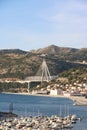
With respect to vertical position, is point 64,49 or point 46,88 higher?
point 64,49

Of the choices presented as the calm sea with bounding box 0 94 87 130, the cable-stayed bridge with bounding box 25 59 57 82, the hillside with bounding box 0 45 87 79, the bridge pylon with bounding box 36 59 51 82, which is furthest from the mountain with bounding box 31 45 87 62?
the calm sea with bounding box 0 94 87 130

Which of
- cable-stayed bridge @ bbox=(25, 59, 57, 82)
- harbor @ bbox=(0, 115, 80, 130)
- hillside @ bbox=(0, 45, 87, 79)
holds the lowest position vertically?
harbor @ bbox=(0, 115, 80, 130)

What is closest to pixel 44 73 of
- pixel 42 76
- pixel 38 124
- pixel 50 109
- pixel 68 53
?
pixel 42 76

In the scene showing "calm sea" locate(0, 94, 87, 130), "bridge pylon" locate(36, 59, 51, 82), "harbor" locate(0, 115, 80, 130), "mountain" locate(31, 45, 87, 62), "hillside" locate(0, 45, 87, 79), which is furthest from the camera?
"mountain" locate(31, 45, 87, 62)

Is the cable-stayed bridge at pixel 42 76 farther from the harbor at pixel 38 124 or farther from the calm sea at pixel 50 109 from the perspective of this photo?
the harbor at pixel 38 124

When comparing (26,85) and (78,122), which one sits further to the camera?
(26,85)

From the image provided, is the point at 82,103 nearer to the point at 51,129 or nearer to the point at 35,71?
the point at 51,129

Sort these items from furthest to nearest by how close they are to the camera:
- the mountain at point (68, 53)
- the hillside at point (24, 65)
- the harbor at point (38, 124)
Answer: the mountain at point (68, 53), the hillside at point (24, 65), the harbor at point (38, 124)

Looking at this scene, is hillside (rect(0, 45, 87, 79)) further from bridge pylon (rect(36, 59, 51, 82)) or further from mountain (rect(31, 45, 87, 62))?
mountain (rect(31, 45, 87, 62))

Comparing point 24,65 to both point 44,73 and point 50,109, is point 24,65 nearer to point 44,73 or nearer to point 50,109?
point 44,73

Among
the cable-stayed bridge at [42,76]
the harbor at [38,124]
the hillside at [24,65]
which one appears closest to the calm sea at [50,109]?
the harbor at [38,124]

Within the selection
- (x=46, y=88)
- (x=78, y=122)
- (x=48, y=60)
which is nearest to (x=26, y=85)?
(x=46, y=88)
